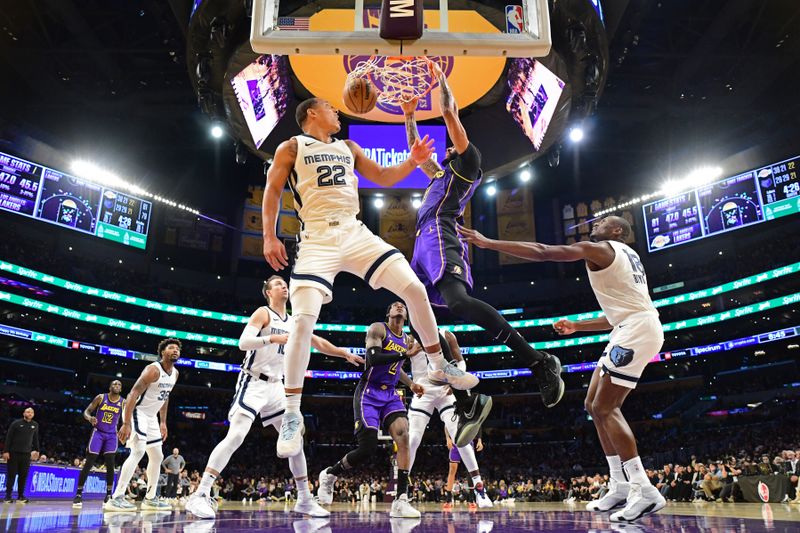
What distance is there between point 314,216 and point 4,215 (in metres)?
31.6

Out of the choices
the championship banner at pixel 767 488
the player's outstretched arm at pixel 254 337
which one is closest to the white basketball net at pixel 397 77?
the player's outstretched arm at pixel 254 337

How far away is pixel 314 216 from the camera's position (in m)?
4.24

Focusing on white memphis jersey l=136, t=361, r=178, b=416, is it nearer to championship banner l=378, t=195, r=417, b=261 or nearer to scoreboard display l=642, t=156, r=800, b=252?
championship banner l=378, t=195, r=417, b=261

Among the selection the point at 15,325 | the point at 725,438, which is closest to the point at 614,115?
the point at 725,438

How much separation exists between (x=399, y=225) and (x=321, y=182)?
28.4 meters

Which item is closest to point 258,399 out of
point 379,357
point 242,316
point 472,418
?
point 379,357

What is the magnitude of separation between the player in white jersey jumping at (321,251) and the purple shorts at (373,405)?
2.38 m

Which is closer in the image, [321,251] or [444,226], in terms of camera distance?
[321,251]

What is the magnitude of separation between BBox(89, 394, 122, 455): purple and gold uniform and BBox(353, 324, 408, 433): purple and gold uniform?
19.3ft

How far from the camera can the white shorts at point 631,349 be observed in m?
4.84

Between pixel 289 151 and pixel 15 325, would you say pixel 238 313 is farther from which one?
pixel 289 151

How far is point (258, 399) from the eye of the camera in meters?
6.29

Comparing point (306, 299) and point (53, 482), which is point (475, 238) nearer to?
point (306, 299)

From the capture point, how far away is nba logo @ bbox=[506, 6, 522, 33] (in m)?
5.48
